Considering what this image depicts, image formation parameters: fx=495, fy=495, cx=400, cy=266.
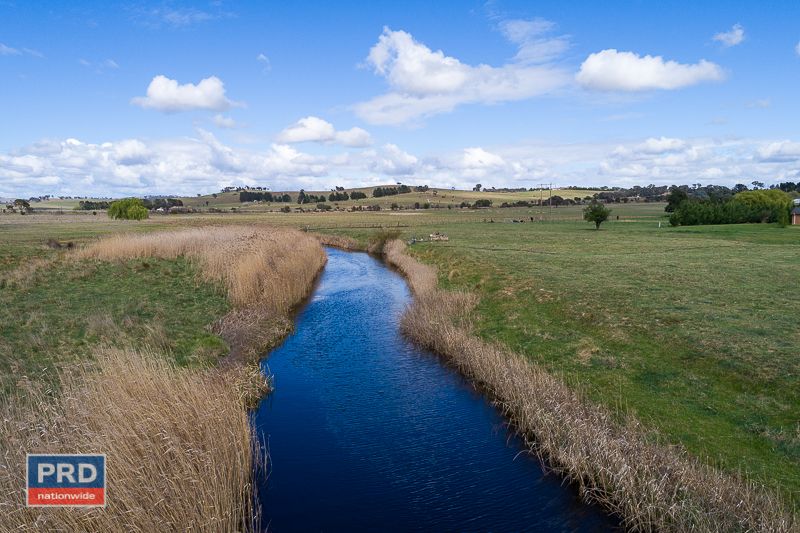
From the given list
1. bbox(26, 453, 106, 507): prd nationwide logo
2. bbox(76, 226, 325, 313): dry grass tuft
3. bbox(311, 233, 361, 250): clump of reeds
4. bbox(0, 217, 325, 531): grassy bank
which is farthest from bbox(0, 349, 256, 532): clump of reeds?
bbox(311, 233, 361, 250): clump of reeds

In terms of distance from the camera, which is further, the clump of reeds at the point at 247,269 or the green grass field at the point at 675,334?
the clump of reeds at the point at 247,269

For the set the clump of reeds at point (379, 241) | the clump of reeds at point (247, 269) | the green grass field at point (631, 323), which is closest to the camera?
the green grass field at point (631, 323)

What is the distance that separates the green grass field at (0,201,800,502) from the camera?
478 inches

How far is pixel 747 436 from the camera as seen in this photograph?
11281 mm

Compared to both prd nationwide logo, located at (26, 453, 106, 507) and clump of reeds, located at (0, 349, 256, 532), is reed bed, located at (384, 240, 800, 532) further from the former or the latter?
prd nationwide logo, located at (26, 453, 106, 507)

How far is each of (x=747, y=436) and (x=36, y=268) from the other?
34.4 metres

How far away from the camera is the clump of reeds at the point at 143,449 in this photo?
775 centimetres

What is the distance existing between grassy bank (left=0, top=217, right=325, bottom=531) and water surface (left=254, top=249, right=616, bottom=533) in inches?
50.5

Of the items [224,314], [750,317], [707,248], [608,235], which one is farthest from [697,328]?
[608,235]

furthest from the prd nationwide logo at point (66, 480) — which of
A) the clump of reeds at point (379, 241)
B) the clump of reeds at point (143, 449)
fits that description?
the clump of reeds at point (379, 241)

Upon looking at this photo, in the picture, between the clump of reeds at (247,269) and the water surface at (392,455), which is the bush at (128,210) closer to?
the clump of reeds at (247,269)

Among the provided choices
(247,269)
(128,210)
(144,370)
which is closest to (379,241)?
(247,269)

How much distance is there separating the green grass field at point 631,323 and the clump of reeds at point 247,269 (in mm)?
1284

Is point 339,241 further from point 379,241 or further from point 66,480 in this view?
point 66,480
